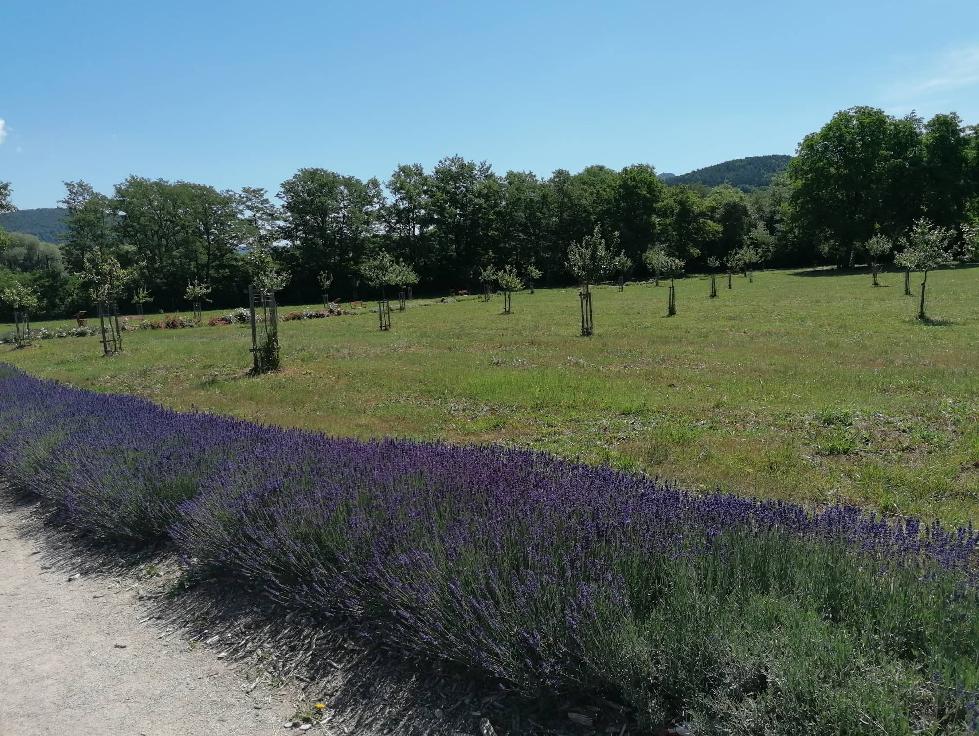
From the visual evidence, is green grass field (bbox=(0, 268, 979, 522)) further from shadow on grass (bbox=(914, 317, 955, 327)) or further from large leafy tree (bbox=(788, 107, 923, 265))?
large leafy tree (bbox=(788, 107, 923, 265))

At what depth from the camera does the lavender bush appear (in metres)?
2.39

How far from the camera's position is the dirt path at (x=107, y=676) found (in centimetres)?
344

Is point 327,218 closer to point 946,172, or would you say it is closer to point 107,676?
point 946,172

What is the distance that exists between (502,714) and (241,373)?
15.9 metres

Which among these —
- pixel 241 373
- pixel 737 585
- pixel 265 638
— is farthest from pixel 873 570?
pixel 241 373

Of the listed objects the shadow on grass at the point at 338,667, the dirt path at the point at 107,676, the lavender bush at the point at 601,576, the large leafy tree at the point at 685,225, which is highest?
the large leafy tree at the point at 685,225

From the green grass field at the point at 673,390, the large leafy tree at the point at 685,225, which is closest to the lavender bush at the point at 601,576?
the green grass field at the point at 673,390

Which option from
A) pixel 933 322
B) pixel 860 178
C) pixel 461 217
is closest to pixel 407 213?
pixel 461 217

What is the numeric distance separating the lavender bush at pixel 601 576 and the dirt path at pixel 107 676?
58 cm

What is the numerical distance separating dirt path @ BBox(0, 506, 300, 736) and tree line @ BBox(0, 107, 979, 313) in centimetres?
5371

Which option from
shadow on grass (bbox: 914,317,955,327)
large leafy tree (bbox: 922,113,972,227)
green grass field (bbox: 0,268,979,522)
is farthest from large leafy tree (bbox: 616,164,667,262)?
shadow on grass (bbox: 914,317,955,327)

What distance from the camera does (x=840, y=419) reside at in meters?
9.27

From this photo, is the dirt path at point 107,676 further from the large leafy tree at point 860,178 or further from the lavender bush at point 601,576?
the large leafy tree at point 860,178

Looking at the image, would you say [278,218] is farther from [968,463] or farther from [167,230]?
[968,463]
